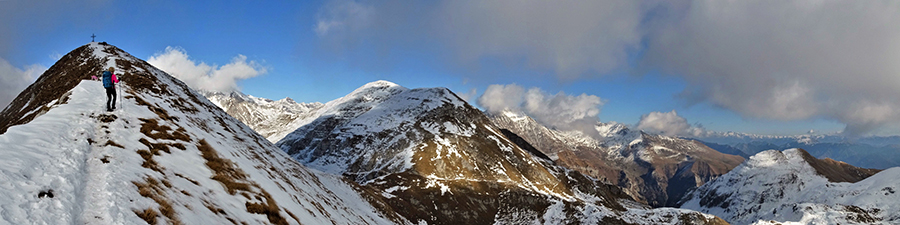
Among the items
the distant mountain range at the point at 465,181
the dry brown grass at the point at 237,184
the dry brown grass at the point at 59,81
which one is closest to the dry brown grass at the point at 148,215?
the dry brown grass at the point at 237,184

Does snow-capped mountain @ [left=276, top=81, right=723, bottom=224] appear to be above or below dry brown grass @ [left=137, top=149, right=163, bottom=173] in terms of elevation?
above

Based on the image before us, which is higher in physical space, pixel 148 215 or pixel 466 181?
pixel 466 181

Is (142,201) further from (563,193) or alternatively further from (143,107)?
A: (563,193)

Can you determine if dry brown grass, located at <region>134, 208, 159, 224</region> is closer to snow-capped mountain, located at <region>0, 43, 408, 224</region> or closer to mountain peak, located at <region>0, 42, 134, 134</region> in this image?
snow-capped mountain, located at <region>0, 43, 408, 224</region>

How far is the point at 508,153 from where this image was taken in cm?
18838

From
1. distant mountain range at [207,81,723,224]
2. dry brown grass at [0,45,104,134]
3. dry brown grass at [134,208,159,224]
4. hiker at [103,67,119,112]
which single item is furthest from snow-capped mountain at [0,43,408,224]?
distant mountain range at [207,81,723,224]

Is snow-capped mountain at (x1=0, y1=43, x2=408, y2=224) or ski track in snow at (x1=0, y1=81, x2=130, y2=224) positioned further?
snow-capped mountain at (x1=0, y1=43, x2=408, y2=224)

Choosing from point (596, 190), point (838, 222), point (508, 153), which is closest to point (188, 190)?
point (508, 153)

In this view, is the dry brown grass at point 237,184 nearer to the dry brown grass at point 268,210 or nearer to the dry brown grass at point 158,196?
the dry brown grass at point 268,210

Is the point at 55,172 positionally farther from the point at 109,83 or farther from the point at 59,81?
the point at 59,81

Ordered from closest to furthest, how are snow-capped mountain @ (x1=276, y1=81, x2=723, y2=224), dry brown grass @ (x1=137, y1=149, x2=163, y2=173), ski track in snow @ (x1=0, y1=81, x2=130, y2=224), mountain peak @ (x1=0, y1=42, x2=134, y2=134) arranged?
ski track in snow @ (x1=0, y1=81, x2=130, y2=224) → dry brown grass @ (x1=137, y1=149, x2=163, y2=173) → mountain peak @ (x1=0, y1=42, x2=134, y2=134) → snow-capped mountain @ (x1=276, y1=81, x2=723, y2=224)

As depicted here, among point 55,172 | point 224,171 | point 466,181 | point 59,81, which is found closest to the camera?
point 55,172

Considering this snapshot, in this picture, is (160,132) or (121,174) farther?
(160,132)

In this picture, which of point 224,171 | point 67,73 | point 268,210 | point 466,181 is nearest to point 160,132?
point 224,171
